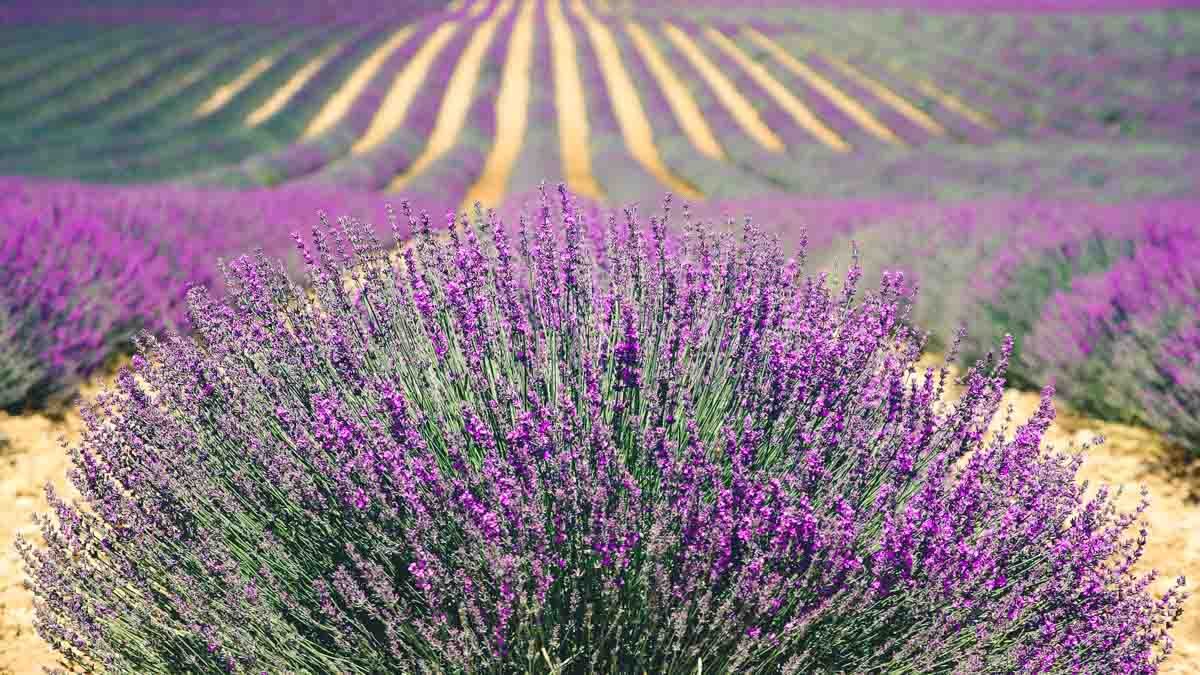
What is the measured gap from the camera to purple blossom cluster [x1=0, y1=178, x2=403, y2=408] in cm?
443

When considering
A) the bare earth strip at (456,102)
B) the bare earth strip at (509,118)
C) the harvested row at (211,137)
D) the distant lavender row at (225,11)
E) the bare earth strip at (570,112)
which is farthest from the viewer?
the distant lavender row at (225,11)

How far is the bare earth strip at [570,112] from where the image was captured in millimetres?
18467

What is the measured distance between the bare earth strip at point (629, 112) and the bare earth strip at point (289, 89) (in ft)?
34.2

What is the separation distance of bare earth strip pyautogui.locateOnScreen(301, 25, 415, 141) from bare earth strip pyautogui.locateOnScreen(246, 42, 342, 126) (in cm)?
114

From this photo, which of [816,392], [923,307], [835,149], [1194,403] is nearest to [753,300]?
[816,392]

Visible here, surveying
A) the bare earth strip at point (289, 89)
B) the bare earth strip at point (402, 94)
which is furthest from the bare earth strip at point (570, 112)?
the bare earth strip at point (289, 89)

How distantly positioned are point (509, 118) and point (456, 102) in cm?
261

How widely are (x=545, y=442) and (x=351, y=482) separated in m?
0.43

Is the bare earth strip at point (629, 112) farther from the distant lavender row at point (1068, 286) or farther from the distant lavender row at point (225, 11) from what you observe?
the distant lavender row at point (225, 11)

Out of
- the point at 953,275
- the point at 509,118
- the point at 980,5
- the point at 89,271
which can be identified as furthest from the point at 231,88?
the point at 980,5

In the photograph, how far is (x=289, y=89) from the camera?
87.1ft

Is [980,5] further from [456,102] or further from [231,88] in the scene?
[231,88]

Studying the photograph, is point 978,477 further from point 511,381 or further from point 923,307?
point 923,307

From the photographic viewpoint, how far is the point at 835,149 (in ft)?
65.4
